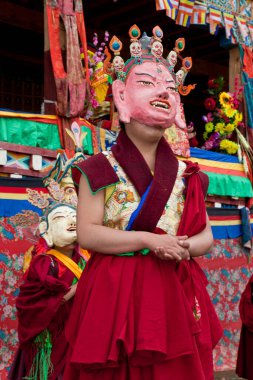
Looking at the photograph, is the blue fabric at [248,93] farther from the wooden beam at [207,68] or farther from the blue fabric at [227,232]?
the wooden beam at [207,68]

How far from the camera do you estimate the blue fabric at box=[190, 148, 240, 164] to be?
317 inches

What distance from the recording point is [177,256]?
2.84m

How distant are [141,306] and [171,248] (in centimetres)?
27

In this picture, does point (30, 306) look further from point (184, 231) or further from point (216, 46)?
point (216, 46)

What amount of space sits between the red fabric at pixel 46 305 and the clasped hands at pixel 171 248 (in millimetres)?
1440

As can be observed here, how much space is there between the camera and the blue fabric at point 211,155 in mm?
8055

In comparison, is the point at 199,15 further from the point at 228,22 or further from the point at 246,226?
the point at 246,226

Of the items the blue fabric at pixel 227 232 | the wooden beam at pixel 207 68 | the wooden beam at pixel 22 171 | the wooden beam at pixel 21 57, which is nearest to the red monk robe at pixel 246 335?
the wooden beam at pixel 22 171

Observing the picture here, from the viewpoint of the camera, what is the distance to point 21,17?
9.27m

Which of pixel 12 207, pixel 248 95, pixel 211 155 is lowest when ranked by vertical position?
pixel 12 207

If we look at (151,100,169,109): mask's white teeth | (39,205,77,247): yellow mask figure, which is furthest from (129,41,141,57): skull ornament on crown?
(39,205,77,247): yellow mask figure

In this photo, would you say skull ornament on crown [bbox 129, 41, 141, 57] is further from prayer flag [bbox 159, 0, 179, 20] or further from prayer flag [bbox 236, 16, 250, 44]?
prayer flag [bbox 236, 16, 250, 44]

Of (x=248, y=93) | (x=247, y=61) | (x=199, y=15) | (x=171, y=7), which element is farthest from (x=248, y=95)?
(x=171, y=7)

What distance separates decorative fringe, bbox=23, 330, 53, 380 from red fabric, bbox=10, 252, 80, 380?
1.5 inches
